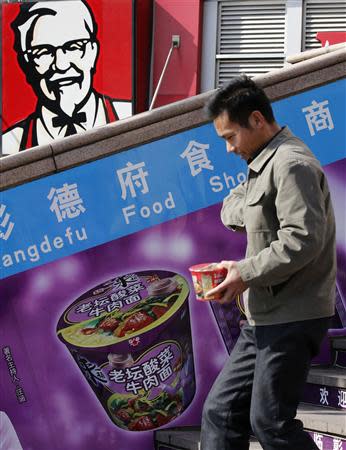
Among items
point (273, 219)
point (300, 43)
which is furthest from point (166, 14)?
point (273, 219)

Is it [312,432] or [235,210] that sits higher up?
[235,210]

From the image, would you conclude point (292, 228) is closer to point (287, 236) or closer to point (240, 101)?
point (287, 236)

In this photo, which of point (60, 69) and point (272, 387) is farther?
point (60, 69)

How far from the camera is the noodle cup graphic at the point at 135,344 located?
4715 millimetres

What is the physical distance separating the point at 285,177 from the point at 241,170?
5.96 feet

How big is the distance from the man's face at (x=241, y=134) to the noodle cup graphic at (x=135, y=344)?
165 centimetres

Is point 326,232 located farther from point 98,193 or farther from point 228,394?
point 98,193

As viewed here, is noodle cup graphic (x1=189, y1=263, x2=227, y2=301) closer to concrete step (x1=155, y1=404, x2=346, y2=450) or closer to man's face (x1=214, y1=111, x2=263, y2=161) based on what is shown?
man's face (x1=214, y1=111, x2=263, y2=161)

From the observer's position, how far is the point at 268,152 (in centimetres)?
316

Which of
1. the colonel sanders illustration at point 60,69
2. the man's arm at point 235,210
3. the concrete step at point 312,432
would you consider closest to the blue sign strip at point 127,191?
the concrete step at point 312,432

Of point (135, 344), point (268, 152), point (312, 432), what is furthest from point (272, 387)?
point (135, 344)

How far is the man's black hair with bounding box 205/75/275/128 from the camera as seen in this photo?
3.17 metres

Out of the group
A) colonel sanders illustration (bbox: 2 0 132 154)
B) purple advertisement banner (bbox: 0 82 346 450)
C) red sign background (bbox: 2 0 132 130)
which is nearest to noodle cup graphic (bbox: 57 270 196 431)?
purple advertisement banner (bbox: 0 82 346 450)

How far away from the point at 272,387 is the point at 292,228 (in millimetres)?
552
